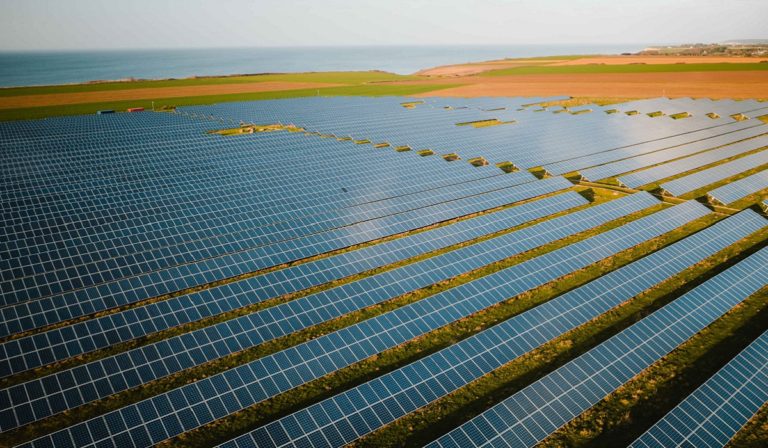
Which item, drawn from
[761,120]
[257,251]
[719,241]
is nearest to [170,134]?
[257,251]

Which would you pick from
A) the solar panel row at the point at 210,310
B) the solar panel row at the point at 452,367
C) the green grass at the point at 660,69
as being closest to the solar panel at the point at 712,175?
the solar panel row at the point at 452,367

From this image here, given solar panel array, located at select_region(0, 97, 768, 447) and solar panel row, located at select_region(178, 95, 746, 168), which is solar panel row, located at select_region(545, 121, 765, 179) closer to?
solar panel array, located at select_region(0, 97, 768, 447)

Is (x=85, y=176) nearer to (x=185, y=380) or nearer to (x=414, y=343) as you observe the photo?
(x=185, y=380)

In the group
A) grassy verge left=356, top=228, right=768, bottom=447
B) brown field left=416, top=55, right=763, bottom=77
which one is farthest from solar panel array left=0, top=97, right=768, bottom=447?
brown field left=416, top=55, right=763, bottom=77

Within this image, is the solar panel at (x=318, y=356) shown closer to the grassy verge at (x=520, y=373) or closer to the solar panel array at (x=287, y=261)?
the solar panel array at (x=287, y=261)

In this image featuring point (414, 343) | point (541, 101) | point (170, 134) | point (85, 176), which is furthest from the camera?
point (541, 101)
